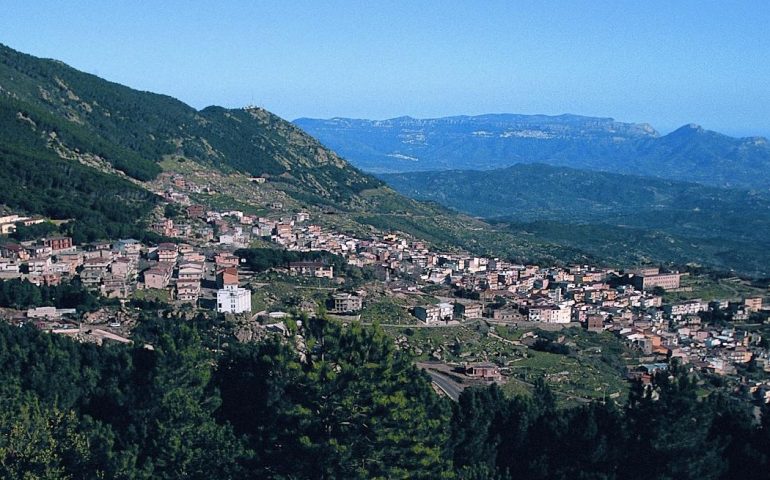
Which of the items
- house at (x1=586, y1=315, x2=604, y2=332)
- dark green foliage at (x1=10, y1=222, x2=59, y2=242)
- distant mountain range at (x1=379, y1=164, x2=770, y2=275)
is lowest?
distant mountain range at (x1=379, y1=164, x2=770, y2=275)

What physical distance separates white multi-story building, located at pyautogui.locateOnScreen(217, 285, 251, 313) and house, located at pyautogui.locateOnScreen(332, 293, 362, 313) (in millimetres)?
4071

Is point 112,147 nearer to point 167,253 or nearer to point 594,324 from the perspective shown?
point 167,253

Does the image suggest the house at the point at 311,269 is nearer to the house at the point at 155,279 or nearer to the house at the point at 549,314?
the house at the point at 155,279

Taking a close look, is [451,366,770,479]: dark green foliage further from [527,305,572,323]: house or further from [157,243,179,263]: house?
Result: [157,243,179,263]: house

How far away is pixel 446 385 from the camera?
29.7 meters

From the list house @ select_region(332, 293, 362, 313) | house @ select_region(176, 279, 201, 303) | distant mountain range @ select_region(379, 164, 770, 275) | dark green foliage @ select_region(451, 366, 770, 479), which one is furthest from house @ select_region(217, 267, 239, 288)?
distant mountain range @ select_region(379, 164, 770, 275)

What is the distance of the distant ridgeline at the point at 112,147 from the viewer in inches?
1932

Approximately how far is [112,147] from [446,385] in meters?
50.1

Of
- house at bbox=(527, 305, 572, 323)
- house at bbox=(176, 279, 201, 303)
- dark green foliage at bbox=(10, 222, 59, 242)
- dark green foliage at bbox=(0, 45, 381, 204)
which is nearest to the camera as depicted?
house at bbox=(176, 279, 201, 303)

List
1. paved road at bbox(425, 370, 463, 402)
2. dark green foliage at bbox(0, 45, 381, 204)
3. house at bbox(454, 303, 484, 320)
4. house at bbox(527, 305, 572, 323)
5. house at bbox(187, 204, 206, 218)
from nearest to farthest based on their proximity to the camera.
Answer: paved road at bbox(425, 370, 463, 402), house at bbox(454, 303, 484, 320), house at bbox(527, 305, 572, 323), house at bbox(187, 204, 206, 218), dark green foliage at bbox(0, 45, 381, 204)

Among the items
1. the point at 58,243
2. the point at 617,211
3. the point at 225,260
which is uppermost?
the point at 58,243

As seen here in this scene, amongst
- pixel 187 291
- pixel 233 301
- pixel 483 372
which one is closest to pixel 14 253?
pixel 187 291

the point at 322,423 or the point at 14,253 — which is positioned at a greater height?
the point at 322,423

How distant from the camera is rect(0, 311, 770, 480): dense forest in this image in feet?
49.0
